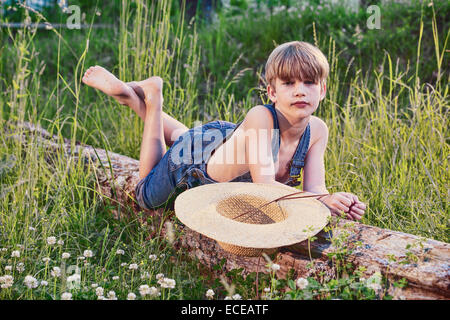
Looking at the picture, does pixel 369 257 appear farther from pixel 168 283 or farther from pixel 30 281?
pixel 30 281

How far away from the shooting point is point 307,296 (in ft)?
5.00

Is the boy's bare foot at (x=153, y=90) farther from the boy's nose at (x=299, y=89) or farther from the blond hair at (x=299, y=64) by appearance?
the boy's nose at (x=299, y=89)

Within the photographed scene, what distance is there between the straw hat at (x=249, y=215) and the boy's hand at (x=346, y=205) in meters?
0.11

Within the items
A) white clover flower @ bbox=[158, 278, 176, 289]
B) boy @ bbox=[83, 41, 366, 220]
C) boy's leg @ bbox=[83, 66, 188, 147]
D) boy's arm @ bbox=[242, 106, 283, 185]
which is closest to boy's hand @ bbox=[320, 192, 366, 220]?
boy @ bbox=[83, 41, 366, 220]

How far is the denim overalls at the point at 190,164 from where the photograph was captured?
238 centimetres

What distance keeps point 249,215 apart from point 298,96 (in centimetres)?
56

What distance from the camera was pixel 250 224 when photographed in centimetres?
172

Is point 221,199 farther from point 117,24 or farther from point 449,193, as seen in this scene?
point 117,24

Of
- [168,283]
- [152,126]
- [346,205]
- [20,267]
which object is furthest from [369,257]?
[152,126]

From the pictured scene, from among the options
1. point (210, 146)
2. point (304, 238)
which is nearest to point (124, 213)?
point (210, 146)

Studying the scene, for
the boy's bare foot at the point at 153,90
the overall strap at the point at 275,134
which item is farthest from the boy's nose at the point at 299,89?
the boy's bare foot at the point at 153,90

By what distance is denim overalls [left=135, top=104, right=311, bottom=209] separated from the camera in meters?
2.38

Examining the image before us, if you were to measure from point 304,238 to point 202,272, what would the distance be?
70 centimetres

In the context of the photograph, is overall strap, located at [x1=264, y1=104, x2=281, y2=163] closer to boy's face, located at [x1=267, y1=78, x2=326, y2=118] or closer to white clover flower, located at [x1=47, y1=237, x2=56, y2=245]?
boy's face, located at [x1=267, y1=78, x2=326, y2=118]
